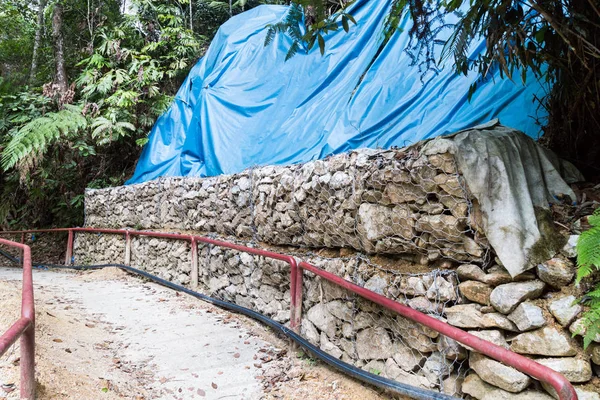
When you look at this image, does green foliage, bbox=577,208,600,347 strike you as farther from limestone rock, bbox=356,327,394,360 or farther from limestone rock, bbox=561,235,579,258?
limestone rock, bbox=356,327,394,360

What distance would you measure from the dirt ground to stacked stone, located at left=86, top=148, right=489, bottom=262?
1.00 metres

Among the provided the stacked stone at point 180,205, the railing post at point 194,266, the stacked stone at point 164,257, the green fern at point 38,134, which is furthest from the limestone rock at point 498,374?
the green fern at point 38,134

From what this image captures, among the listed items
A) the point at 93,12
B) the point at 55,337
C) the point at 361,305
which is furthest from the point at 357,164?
the point at 93,12

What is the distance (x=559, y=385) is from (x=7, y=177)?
38.0 feet

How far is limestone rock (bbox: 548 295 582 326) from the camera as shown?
174 centimetres

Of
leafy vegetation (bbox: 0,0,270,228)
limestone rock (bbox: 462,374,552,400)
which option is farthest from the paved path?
leafy vegetation (bbox: 0,0,270,228)

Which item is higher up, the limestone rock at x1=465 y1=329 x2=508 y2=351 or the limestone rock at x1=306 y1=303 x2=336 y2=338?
the limestone rock at x1=465 y1=329 x2=508 y2=351

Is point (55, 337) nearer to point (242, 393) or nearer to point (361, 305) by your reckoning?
point (242, 393)

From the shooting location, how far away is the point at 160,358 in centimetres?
316

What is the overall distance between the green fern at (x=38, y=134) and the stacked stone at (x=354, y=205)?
9.07 ft

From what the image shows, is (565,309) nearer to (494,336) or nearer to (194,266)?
(494,336)

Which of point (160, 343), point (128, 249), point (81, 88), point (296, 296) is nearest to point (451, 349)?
point (296, 296)

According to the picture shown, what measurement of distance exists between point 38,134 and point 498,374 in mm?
7380

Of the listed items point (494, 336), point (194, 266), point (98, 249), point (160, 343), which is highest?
point (494, 336)
